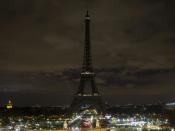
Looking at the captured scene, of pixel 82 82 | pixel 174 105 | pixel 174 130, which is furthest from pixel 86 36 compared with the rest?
pixel 174 130

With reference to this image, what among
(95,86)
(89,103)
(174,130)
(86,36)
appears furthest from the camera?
(89,103)

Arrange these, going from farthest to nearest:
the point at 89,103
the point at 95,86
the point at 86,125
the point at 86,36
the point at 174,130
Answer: the point at 89,103
the point at 95,86
the point at 86,36
the point at 86,125
the point at 174,130

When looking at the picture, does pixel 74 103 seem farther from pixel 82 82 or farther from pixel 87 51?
pixel 87 51

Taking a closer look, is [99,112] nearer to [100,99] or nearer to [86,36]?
[100,99]

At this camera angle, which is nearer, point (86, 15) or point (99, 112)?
point (86, 15)

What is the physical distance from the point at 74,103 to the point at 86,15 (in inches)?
836

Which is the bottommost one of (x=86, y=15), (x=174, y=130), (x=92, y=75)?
(x=174, y=130)

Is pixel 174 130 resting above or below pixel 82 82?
below

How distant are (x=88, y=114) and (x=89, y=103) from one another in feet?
29.1

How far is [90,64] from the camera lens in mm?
103938

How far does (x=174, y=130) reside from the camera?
64500 mm

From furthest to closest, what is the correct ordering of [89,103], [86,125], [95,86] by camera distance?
[89,103], [95,86], [86,125]

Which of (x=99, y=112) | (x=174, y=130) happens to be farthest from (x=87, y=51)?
(x=174, y=130)

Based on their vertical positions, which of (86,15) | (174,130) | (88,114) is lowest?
(174,130)
